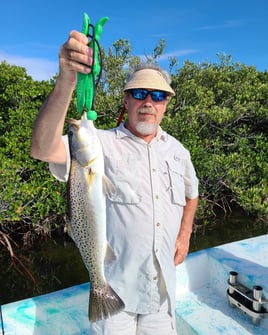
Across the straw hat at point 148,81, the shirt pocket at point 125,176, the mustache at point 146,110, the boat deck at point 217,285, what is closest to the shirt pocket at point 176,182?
the shirt pocket at point 125,176

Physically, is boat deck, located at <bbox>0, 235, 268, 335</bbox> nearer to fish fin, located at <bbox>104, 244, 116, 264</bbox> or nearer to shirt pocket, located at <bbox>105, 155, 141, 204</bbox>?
fish fin, located at <bbox>104, 244, 116, 264</bbox>

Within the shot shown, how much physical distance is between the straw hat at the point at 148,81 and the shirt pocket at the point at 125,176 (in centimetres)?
48

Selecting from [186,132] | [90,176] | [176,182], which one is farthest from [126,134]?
[186,132]

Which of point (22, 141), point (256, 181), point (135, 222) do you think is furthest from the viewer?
point (256, 181)

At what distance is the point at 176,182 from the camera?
2.46m

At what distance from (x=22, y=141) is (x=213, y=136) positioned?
19.0ft

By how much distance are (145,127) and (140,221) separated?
628 mm

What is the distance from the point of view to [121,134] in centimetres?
242

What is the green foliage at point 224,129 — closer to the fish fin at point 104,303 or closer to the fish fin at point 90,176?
the fish fin at point 104,303

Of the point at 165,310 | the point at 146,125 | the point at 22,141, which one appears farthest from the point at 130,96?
the point at 22,141

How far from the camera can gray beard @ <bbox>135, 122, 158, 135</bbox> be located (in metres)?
2.34

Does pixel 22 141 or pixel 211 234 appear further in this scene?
pixel 211 234

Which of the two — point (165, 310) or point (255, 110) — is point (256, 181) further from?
point (165, 310)

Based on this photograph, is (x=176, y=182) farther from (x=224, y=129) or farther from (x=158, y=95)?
(x=224, y=129)
